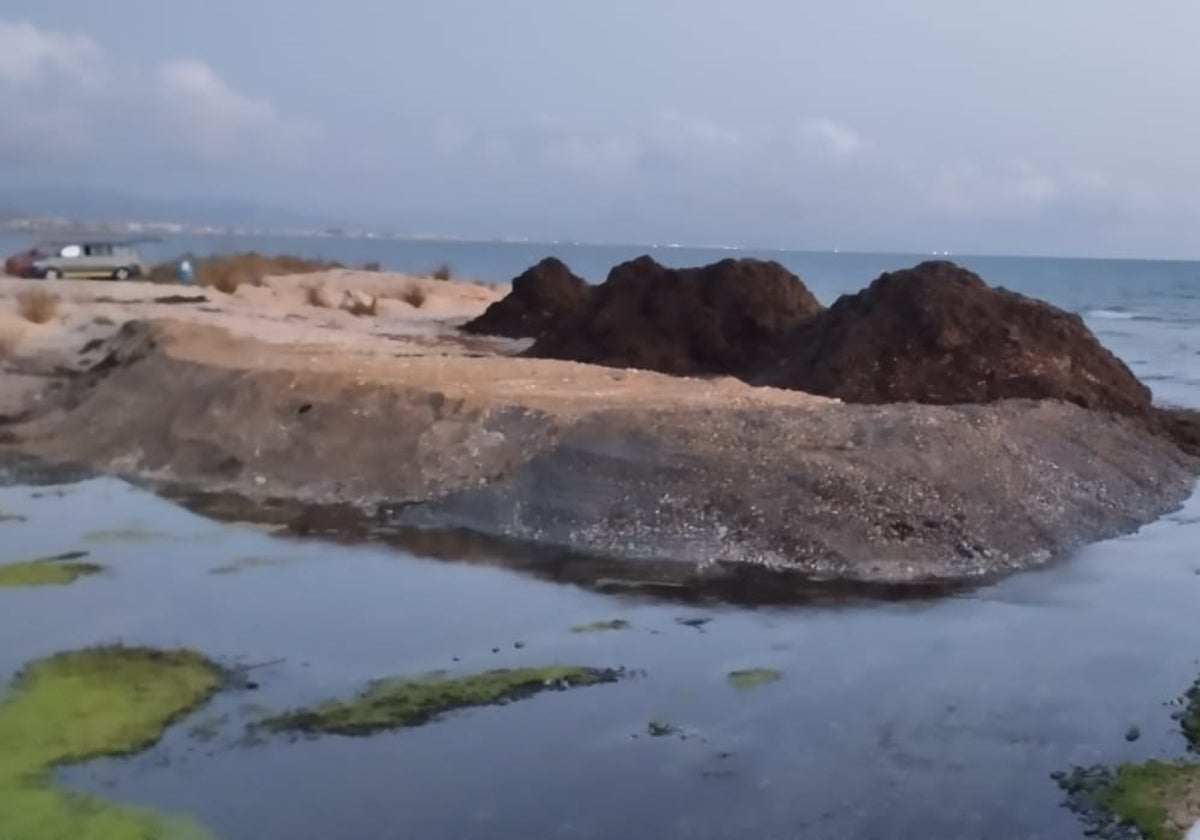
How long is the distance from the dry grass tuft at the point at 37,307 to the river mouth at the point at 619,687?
42.3 feet

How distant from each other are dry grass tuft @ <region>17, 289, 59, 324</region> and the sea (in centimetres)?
1262

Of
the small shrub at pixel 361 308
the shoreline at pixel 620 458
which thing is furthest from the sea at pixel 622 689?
the small shrub at pixel 361 308

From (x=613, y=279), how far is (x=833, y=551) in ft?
46.5

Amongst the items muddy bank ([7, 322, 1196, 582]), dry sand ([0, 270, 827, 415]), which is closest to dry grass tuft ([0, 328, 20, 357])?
dry sand ([0, 270, 827, 415])

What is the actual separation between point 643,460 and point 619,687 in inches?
191

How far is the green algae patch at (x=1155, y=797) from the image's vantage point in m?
7.20

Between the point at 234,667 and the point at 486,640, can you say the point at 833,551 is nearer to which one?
the point at 486,640

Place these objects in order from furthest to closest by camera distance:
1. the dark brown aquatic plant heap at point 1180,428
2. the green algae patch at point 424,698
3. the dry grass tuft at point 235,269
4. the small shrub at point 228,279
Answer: the dry grass tuft at point 235,269 < the small shrub at point 228,279 < the dark brown aquatic plant heap at point 1180,428 < the green algae patch at point 424,698

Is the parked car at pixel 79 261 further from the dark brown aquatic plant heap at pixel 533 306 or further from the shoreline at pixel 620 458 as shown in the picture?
the shoreline at pixel 620 458

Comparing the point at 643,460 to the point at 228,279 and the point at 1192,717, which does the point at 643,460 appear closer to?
the point at 1192,717

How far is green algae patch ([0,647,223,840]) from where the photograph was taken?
709cm

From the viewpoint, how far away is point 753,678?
959 centimetres

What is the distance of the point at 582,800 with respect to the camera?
7.60 meters

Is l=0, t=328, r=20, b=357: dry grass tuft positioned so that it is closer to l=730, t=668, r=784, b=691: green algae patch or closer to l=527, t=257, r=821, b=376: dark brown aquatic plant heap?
l=527, t=257, r=821, b=376: dark brown aquatic plant heap
